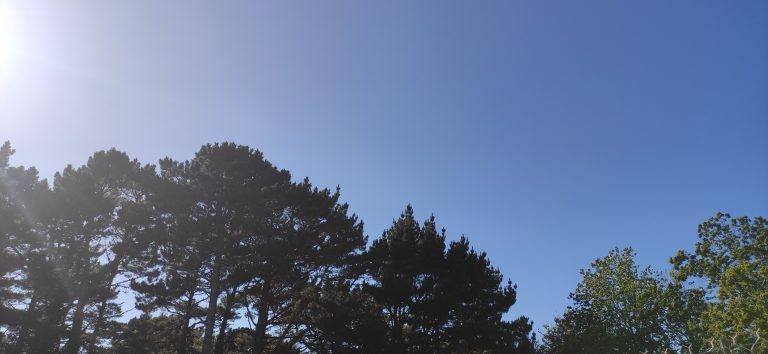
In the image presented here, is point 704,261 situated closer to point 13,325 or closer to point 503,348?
point 503,348

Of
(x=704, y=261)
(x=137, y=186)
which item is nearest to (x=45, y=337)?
(x=137, y=186)

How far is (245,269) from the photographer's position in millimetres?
23297

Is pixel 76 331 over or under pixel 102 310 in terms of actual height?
under

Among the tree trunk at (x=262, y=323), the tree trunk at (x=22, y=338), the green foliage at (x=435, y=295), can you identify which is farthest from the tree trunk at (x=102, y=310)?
the green foliage at (x=435, y=295)

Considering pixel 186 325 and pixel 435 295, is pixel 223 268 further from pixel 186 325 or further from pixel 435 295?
pixel 435 295

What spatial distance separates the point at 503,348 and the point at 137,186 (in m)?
23.3

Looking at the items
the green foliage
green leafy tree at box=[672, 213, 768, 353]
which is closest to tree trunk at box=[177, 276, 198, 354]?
the green foliage

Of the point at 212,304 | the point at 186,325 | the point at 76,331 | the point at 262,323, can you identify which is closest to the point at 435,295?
the point at 262,323

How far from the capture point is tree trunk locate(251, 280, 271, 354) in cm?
2506

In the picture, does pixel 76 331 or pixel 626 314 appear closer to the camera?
pixel 76 331

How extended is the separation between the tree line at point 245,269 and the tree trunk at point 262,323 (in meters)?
0.06

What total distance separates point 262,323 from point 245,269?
4065mm

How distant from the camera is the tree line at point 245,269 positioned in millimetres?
24125

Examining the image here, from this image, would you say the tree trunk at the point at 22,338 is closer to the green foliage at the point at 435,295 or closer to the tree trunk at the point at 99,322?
the tree trunk at the point at 99,322
